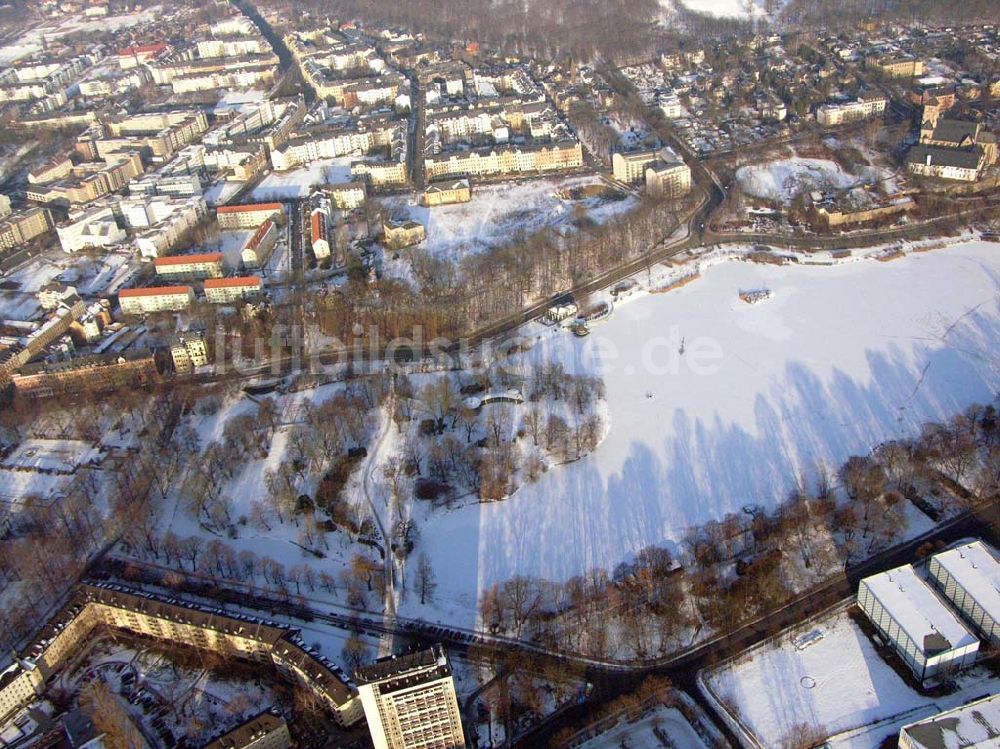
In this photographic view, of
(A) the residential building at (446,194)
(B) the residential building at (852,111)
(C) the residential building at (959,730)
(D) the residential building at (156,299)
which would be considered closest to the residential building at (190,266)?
(D) the residential building at (156,299)

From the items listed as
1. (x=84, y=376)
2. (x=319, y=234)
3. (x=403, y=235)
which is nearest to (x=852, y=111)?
(x=403, y=235)

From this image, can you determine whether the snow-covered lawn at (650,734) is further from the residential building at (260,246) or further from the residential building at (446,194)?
the residential building at (446,194)

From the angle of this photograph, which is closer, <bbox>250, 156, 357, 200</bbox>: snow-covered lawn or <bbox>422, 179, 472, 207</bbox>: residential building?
<bbox>422, 179, 472, 207</bbox>: residential building

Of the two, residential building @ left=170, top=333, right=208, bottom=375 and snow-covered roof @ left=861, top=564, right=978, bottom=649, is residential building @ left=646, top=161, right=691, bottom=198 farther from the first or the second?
snow-covered roof @ left=861, top=564, right=978, bottom=649

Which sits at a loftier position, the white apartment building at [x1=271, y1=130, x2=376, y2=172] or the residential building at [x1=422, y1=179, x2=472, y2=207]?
the white apartment building at [x1=271, y1=130, x2=376, y2=172]

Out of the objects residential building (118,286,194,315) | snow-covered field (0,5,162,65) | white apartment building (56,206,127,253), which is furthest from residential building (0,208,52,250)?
snow-covered field (0,5,162,65)

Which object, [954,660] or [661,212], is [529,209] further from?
[954,660]

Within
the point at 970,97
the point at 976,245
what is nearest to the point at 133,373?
the point at 976,245
